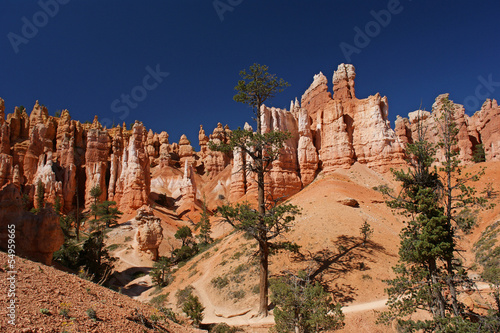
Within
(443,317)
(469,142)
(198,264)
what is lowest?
(443,317)

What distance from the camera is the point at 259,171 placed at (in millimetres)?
18219

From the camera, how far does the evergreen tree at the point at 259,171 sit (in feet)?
55.0

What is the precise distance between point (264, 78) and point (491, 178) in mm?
34096

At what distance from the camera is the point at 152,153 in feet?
302

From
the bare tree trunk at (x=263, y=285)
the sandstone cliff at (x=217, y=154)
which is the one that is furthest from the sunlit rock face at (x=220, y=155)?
the bare tree trunk at (x=263, y=285)

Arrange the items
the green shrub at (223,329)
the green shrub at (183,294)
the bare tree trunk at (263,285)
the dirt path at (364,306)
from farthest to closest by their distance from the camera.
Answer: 1. the green shrub at (183,294)
2. the bare tree trunk at (263,285)
3. the dirt path at (364,306)
4. the green shrub at (223,329)

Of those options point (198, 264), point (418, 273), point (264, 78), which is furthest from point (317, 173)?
point (418, 273)

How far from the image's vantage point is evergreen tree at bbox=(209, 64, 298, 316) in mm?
16750

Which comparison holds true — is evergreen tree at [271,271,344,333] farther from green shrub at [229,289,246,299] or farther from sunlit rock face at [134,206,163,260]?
sunlit rock face at [134,206,163,260]

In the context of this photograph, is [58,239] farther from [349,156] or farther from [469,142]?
[469,142]

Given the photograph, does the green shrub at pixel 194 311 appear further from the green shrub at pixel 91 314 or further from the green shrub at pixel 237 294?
the green shrub at pixel 91 314
